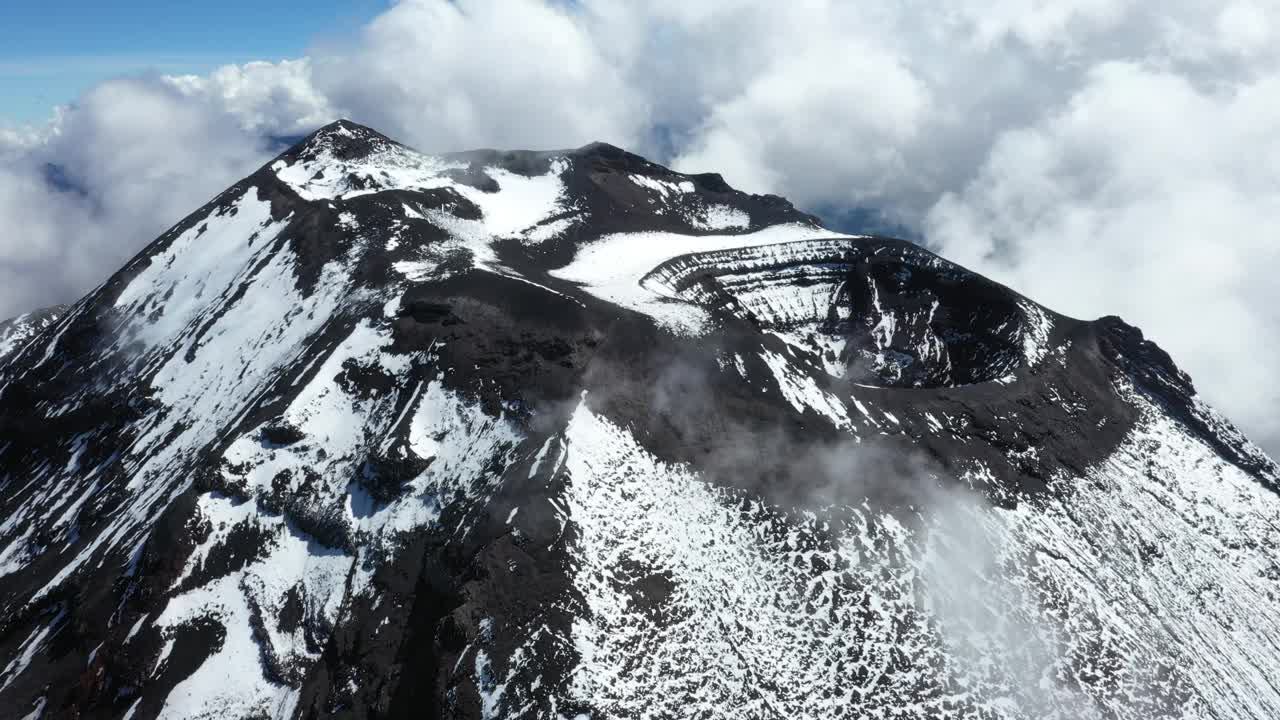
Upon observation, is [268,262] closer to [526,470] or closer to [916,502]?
[526,470]

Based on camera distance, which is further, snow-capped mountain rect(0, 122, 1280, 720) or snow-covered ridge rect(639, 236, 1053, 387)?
snow-covered ridge rect(639, 236, 1053, 387)

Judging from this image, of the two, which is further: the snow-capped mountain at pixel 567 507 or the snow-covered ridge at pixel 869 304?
the snow-covered ridge at pixel 869 304

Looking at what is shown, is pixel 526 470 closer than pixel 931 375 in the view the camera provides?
Yes

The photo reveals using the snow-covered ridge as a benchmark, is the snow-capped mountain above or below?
below

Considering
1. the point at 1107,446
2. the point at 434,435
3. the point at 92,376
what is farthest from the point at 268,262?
the point at 1107,446

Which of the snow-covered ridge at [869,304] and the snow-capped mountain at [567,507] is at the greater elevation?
the snow-covered ridge at [869,304]

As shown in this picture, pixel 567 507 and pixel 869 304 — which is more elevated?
pixel 869 304

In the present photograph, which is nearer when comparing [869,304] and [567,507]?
[567,507]

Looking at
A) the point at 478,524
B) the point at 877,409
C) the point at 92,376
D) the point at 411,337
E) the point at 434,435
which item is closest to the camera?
the point at 478,524
